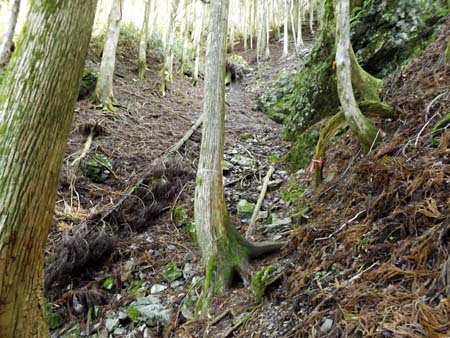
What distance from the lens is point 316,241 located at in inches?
132

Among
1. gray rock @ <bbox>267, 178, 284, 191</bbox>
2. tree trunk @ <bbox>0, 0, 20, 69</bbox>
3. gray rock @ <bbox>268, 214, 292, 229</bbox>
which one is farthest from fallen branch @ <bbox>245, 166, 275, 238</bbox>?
tree trunk @ <bbox>0, 0, 20, 69</bbox>

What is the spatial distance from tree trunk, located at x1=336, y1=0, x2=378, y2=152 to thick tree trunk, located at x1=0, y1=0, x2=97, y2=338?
8.91 ft

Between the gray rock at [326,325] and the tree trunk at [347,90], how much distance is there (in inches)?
83.9

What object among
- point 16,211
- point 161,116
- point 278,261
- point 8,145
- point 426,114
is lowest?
point 278,261

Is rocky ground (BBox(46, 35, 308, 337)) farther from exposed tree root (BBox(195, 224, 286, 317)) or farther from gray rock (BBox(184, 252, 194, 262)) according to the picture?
exposed tree root (BBox(195, 224, 286, 317))

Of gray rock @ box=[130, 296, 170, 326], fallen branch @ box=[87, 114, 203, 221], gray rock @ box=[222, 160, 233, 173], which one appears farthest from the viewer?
gray rock @ box=[222, 160, 233, 173]

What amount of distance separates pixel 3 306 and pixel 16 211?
64 cm

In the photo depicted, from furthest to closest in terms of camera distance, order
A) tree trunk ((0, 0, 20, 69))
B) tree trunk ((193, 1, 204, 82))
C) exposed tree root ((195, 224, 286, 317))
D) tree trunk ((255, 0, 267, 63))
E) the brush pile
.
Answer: tree trunk ((255, 0, 267, 63)), tree trunk ((193, 1, 204, 82)), tree trunk ((0, 0, 20, 69)), exposed tree root ((195, 224, 286, 317)), the brush pile

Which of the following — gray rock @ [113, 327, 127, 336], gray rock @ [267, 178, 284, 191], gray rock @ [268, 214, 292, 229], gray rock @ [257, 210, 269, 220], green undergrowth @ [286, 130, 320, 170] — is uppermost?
green undergrowth @ [286, 130, 320, 170]

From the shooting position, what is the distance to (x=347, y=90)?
3967mm

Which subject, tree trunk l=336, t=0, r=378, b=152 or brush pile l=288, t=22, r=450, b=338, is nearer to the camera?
brush pile l=288, t=22, r=450, b=338

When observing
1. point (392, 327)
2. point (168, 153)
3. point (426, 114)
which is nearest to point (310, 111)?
point (168, 153)

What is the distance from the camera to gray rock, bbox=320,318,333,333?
2.30 m

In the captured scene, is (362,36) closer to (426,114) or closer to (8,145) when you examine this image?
(426,114)
